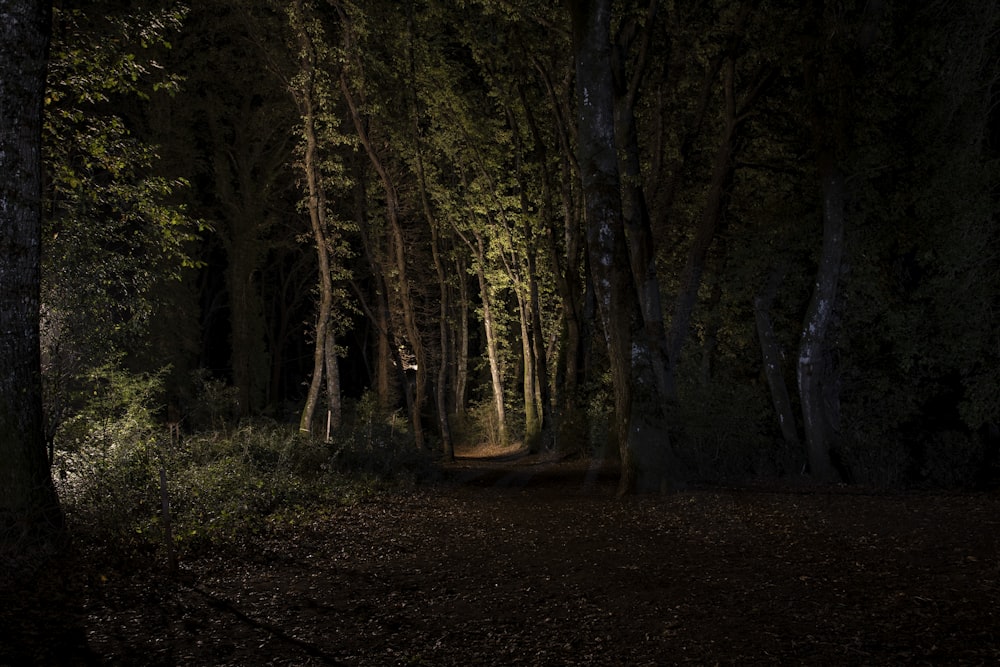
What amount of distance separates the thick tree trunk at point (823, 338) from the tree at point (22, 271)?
12386 mm

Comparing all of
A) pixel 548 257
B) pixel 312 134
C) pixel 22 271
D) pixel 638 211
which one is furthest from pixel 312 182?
pixel 22 271

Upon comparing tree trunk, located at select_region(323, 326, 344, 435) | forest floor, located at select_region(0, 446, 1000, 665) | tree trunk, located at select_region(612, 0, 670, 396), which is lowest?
forest floor, located at select_region(0, 446, 1000, 665)

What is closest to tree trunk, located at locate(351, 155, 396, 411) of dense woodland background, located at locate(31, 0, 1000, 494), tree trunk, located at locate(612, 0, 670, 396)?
dense woodland background, located at locate(31, 0, 1000, 494)

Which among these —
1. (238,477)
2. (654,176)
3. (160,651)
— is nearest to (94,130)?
(238,477)

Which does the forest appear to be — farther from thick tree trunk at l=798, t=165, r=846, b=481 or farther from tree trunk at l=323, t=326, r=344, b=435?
tree trunk at l=323, t=326, r=344, b=435

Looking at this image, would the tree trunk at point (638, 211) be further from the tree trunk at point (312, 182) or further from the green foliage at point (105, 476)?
the tree trunk at point (312, 182)

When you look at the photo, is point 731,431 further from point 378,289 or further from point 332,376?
point 378,289

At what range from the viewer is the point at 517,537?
8.38 metres

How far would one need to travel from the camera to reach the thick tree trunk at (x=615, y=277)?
1058 cm

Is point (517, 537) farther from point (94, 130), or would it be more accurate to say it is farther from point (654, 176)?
point (654, 176)

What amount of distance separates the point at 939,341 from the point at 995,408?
1807 millimetres

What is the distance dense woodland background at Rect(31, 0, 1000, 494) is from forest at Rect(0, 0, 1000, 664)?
0.09 m

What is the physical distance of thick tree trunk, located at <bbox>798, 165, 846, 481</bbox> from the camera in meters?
12.4

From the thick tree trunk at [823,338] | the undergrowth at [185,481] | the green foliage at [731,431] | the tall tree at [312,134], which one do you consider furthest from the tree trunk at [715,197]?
the tall tree at [312,134]
